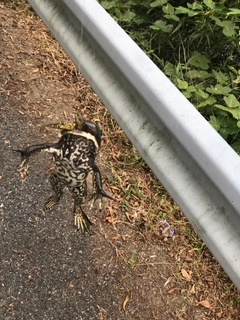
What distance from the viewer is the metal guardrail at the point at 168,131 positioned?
Result: 127cm

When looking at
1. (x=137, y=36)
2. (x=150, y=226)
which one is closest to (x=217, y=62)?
(x=137, y=36)

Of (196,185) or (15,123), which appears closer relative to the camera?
(196,185)

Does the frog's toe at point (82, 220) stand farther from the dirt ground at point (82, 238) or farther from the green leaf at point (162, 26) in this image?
the green leaf at point (162, 26)

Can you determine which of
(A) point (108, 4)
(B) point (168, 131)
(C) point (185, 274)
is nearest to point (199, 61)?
(A) point (108, 4)

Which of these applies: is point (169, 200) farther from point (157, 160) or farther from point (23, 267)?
point (157, 160)

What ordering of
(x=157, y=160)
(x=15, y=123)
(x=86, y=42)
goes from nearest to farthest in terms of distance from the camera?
(x=157, y=160)
(x=86, y=42)
(x=15, y=123)

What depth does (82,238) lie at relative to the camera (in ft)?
7.47

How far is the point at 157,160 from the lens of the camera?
1473mm

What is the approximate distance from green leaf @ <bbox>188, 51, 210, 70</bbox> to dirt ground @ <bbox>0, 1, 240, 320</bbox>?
0.72m

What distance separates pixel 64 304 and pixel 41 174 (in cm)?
70

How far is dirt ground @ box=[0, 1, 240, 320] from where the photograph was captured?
209cm

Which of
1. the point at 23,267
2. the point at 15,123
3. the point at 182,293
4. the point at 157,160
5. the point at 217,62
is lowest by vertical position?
the point at 182,293

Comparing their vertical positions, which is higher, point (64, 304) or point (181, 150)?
point (181, 150)

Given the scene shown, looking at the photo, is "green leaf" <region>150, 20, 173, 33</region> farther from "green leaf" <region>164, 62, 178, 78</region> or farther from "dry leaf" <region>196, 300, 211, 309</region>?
"dry leaf" <region>196, 300, 211, 309</region>
